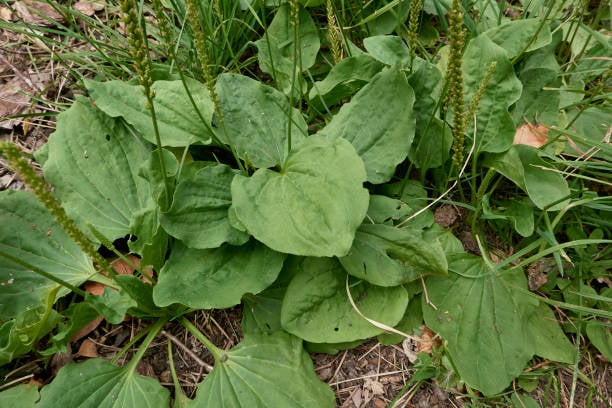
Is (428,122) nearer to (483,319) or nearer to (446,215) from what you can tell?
(446,215)

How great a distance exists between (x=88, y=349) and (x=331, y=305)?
3.84 ft

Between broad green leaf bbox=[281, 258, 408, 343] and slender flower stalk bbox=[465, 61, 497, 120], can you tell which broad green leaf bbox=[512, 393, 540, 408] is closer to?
broad green leaf bbox=[281, 258, 408, 343]

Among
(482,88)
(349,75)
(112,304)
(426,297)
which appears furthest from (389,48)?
(112,304)

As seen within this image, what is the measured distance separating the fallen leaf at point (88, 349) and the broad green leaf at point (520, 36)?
253 centimetres

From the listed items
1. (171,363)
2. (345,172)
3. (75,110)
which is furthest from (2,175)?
(345,172)

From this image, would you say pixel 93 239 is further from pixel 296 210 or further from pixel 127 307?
pixel 296 210

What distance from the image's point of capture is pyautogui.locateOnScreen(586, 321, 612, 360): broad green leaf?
2201mm

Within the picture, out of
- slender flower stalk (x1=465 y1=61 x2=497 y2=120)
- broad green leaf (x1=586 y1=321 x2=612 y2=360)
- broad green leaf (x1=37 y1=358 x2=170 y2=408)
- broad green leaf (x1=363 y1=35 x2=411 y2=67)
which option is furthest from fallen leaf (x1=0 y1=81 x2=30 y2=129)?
broad green leaf (x1=586 y1=321 x2=612 y2=360)

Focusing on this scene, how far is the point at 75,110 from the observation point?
7.90 feet

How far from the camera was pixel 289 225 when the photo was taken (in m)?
1.94

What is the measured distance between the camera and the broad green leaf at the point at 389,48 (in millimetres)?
2506

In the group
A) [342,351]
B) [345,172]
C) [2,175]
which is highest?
[345,172]

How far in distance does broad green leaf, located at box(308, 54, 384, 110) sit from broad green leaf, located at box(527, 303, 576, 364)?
4.68 ft

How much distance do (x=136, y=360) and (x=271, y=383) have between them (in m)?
0.62
